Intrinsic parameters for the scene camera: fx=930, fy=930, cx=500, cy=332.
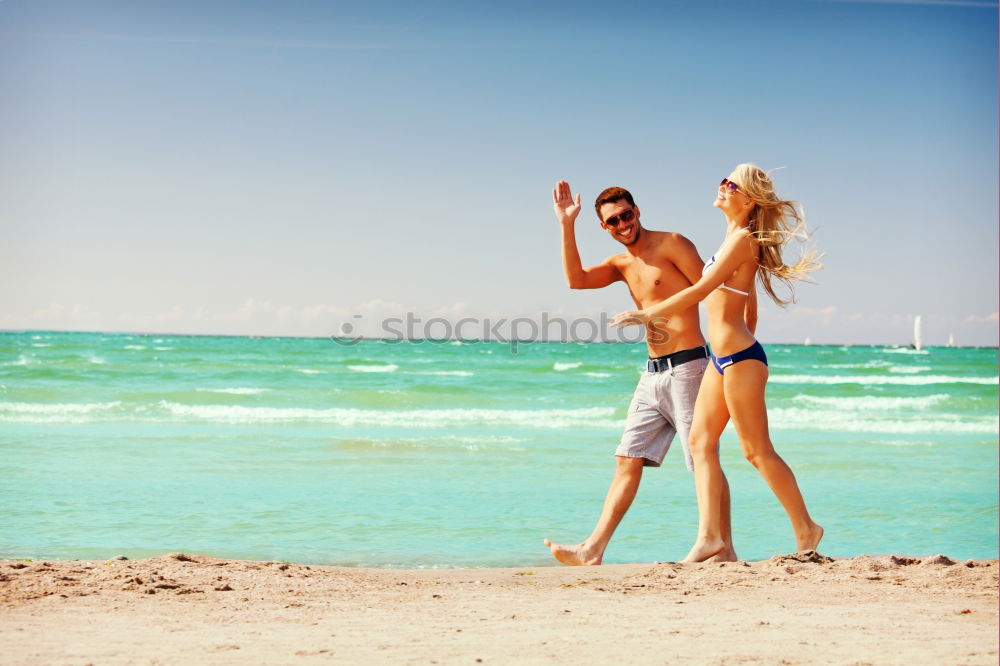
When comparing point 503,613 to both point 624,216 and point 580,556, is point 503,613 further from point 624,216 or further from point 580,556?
point 624,216

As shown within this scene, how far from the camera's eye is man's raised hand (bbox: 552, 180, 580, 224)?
16.1ft

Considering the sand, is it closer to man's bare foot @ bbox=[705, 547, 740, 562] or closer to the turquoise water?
man's bare foot @ bbox=[705, 547, 740, 562]

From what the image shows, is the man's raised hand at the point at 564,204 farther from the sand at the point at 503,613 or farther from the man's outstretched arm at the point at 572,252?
the sand at the point at 503,613

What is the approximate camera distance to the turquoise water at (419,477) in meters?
6.09

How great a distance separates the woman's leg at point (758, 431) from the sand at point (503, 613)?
25 centimetres

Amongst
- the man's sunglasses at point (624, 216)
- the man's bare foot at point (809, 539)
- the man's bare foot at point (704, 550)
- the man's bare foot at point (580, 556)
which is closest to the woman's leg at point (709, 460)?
the man's bare foot at point (704, 550)

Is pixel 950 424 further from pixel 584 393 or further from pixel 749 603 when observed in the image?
pixel 749 603

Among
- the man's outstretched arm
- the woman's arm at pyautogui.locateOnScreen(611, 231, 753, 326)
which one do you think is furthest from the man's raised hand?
the woman's arm at pyautogui.locateOnScreen(611, 231, 753, 326)

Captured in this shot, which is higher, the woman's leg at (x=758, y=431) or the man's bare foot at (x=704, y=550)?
the woman's leg at (x=758, y=431)

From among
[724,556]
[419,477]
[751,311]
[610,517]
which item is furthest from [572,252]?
[419,477]

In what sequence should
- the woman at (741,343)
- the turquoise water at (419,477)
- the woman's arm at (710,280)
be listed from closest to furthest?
the woman's arm at (710,280), the woman at (741,343), the turquoise water at (419,477)

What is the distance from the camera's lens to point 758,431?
461 centimetres

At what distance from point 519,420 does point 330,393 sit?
6.66m

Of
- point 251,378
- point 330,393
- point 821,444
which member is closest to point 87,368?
point 251,378
